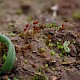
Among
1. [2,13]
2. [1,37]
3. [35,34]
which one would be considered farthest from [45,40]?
[2,13]

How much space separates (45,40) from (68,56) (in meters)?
0.42

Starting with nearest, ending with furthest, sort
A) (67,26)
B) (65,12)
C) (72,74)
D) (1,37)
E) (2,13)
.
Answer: (1,37), (72,74), (67,26), (2,13), (65,12)

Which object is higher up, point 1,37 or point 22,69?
point 1,37

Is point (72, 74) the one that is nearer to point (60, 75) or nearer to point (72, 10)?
point (60, 75)

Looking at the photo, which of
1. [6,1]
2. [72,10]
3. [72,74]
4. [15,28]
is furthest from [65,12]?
[72,74]

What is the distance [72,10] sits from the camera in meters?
10.5

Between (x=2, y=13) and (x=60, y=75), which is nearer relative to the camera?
(x=60, y=75)

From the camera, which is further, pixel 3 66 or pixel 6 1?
pixel 6 1

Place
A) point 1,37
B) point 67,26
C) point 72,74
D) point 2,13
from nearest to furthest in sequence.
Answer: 1. point 1,37
2. point 72,74
3. point 67,26
4. point 2,13

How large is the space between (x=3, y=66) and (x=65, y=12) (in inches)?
283

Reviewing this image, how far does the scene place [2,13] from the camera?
9.49 m

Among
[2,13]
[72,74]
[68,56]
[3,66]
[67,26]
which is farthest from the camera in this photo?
[2,13]

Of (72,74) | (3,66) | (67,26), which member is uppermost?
(67,26)

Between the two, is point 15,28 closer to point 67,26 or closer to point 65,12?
point 67,26
